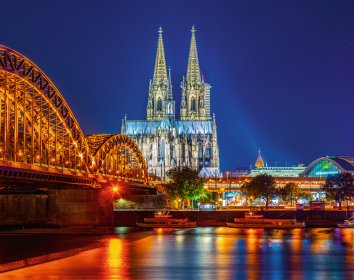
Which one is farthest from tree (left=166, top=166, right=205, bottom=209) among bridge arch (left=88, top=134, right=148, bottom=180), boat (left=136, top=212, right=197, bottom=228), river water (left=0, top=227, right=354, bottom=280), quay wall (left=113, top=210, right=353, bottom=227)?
river water (left=0, top=227, right=354, bottom=280)

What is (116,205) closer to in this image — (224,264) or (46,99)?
(46,99)

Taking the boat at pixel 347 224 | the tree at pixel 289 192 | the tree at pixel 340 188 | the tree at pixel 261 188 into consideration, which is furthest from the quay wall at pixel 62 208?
the tree at pixel 289 192

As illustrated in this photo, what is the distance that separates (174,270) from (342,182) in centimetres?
11734

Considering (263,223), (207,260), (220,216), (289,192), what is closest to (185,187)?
(220,216)

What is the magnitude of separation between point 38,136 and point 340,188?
301 ft

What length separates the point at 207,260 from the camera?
212ft

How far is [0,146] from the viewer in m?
76.7

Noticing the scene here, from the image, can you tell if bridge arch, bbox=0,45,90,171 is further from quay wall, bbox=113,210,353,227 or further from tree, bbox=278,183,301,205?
tree, bbox=278,183,301,205

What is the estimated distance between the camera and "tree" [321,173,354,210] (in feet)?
538

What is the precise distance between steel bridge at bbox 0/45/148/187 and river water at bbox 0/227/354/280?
434 inches

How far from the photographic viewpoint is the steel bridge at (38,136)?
79312mm

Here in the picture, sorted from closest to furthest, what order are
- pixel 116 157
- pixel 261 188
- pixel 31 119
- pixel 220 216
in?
pixel 31 119 < pixel 220 216 < pixel 116 157 < pixel 261 188

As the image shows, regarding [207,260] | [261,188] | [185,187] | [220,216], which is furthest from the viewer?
[261,188]

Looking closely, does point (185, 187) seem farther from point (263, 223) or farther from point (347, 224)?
point (347, 224)
